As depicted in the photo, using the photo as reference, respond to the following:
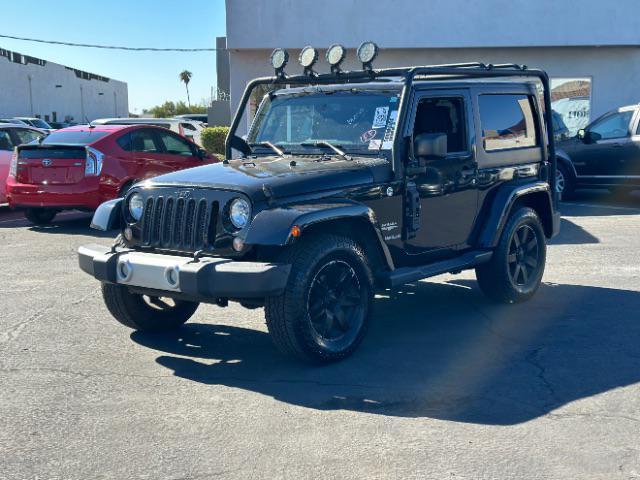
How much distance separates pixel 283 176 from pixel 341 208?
433 millimetres

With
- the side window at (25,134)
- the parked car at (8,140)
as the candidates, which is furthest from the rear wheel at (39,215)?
the side window at (25,134)

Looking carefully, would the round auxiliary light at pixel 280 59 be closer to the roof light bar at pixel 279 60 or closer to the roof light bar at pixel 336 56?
the roof light bar at pixel 279 60

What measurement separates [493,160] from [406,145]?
116 centimetres

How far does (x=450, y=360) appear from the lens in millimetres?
5500

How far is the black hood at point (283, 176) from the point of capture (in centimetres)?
520

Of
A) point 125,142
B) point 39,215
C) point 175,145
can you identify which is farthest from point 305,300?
point 175,145

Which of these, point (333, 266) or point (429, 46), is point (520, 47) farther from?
point (333, 266)

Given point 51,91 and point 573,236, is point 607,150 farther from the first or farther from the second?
point 51,91

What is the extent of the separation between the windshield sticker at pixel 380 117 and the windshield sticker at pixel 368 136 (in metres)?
0.05

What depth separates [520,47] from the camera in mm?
20438

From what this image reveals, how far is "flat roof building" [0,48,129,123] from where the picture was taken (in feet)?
159

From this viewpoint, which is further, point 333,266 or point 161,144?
point 161,144

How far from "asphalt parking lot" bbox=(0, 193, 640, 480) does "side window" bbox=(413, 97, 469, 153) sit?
4.63 feet

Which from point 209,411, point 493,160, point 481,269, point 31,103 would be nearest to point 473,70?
point 493,160
